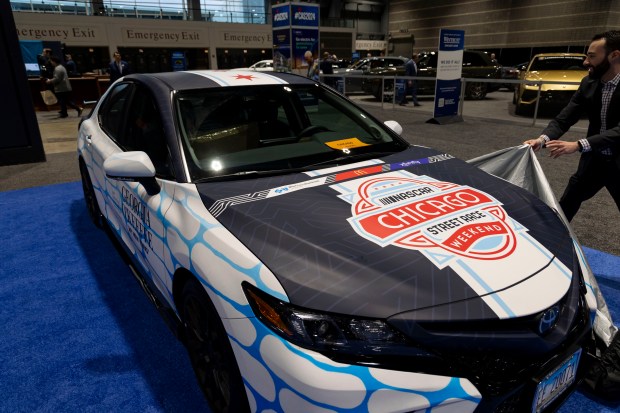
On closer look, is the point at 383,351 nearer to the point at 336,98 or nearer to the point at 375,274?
the point at 375,274

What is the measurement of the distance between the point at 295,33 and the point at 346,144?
1106 centimetres

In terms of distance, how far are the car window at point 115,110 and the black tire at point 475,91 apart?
46.3ft

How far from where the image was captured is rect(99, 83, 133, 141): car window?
305cm

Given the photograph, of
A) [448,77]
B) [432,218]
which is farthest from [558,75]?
[432,218]

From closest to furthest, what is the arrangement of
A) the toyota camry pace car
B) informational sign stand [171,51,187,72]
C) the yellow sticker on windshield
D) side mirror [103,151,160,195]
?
the toyota camry pace car → side mirror [103,151,160,195] → the yellow sticker on windshield → informational sign stand [171,51,187,72]

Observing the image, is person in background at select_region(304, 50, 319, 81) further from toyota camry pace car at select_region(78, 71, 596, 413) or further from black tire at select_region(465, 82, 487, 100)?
toyota camry pace car at select_region(78, 71, 596, 413)

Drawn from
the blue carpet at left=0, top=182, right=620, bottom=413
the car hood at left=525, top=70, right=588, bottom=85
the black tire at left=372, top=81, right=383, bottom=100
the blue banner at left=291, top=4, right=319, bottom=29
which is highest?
the blue banner at left=291, top=4, right=319, bottom=29

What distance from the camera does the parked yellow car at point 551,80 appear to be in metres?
10.0

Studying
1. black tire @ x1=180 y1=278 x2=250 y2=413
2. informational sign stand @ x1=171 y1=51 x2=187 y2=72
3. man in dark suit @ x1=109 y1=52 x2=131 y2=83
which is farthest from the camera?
informational sign stand @ x1=171 y1=51 x2=187 y2=72

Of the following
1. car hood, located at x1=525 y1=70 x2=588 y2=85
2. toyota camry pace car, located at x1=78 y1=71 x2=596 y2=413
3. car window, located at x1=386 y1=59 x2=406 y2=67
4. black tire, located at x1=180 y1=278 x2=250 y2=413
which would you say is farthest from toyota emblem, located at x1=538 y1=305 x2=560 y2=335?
car window, located at x1=386 y1=59 x2=406 y2=67

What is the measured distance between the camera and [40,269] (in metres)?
3.48

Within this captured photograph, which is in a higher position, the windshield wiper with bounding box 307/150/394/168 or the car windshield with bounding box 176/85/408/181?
the car windshield with bounding box 176/85/408/181

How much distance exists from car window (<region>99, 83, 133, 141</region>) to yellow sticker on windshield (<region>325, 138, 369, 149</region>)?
4.96 feet

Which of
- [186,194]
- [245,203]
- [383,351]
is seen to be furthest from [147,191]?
[383,351]
